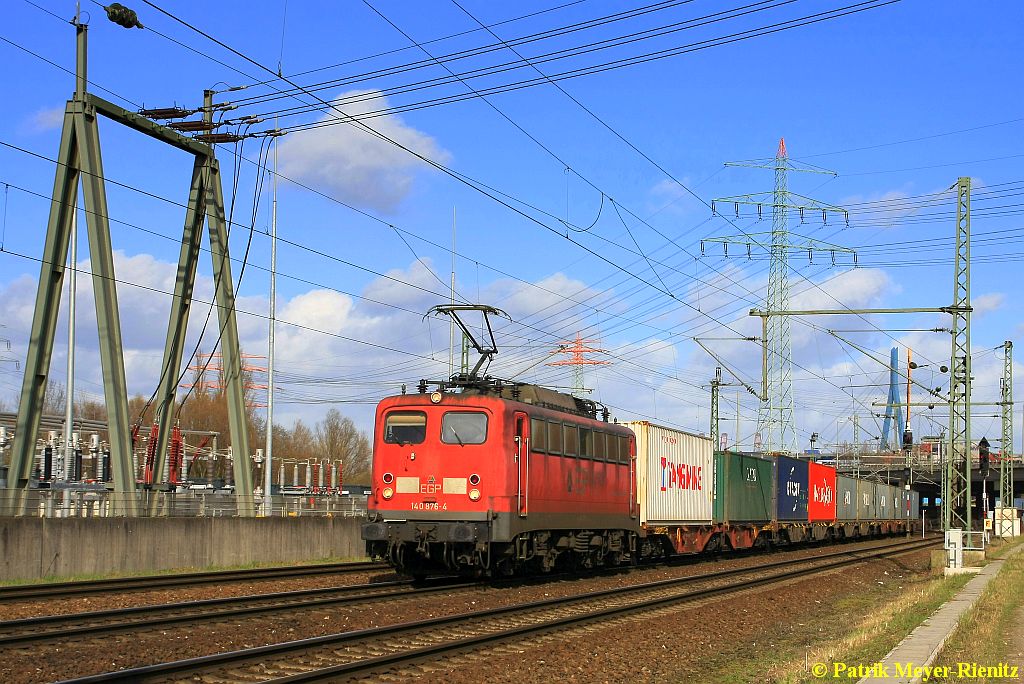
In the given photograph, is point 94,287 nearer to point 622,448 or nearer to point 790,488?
point 622,448

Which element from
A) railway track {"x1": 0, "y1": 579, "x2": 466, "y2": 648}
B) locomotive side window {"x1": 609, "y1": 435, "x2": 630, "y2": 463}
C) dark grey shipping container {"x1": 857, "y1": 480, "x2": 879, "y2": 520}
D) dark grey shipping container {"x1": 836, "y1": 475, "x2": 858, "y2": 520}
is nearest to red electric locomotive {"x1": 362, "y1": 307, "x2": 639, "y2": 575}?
railway track {"x1": 0, "y1": 579, "x2": 466, "y2": 648}

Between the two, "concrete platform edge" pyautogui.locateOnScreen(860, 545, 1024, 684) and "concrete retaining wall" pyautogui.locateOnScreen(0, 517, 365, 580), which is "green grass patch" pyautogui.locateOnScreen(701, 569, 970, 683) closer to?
"concrete platform edge" pyautogui.locateOnScreen(860, 545, 1024, 684)

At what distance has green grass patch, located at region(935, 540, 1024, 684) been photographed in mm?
11531

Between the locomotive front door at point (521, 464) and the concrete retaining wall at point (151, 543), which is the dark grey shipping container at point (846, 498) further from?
the locomotive front door at point (521, 464)

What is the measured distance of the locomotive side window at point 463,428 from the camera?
20406 mm

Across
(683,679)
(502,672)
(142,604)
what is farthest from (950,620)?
(142,604)

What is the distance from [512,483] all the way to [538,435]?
1.45 meters

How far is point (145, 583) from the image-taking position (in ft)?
64.4

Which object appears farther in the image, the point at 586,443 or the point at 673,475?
the point at 673,475

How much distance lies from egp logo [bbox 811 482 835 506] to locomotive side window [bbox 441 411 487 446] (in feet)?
84.6

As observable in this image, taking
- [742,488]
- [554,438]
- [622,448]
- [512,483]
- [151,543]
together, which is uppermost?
[554,438]

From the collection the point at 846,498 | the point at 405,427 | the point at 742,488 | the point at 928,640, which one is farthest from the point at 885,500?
the point at 928,640

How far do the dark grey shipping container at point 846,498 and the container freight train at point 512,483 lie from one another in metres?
20.8

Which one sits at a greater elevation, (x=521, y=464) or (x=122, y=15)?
(x=122, y=15)
